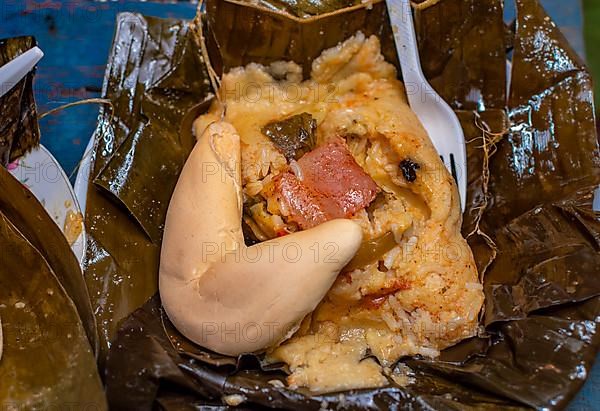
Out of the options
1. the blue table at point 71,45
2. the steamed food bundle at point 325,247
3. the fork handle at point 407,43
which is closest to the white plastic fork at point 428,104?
the fork handle at point 407,43

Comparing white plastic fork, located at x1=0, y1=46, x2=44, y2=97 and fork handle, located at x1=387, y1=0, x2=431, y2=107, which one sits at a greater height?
fork handle, located at x1=387, y1=0, x2=431, y2=107

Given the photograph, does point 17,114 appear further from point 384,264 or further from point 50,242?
point 384,264

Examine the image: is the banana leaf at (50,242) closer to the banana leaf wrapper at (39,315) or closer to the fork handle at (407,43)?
the banana leaf wrapper at (39,315)

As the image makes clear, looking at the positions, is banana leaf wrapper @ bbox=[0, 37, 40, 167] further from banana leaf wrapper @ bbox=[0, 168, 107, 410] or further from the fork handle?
the fork handle

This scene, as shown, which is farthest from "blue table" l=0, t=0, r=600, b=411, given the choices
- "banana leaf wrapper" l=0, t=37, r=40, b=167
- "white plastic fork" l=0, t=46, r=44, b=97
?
"white plastic fork" l=0, t=46, r=44, b=97

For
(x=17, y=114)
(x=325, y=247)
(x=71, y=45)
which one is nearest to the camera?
(x=325, y=247)

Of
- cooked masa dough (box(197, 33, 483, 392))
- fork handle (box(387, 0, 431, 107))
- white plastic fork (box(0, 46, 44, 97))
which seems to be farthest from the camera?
fork handle (box(387, 0, 431, 107))

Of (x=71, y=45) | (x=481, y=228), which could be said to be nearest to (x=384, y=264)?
(x=481, y=228)
